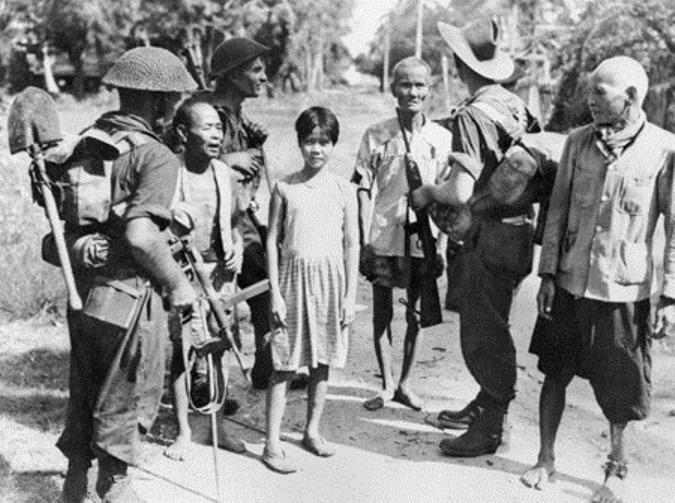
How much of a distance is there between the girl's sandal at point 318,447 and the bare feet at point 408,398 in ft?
2.74

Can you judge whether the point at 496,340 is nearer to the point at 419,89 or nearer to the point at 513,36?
the point at 419,89

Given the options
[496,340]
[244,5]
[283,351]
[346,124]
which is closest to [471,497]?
[496,340]

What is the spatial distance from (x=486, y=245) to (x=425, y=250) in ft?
2.28

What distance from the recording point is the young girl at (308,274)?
4406 millimetres

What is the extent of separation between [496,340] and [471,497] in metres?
0.84

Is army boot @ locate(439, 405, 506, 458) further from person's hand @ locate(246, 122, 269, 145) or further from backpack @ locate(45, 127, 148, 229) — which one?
backpack @ locate(45, 127, 148, 229)

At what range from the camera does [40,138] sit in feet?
11.1

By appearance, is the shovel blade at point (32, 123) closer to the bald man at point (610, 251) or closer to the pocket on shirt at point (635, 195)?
the bald man at point (610, 251)

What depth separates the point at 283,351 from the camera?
14.5ft

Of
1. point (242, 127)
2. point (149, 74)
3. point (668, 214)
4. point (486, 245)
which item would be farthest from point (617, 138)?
point (242, 127)

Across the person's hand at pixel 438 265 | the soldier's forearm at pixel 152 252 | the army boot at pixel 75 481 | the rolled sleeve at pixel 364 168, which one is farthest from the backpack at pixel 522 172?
the army boot at pixel 75 481

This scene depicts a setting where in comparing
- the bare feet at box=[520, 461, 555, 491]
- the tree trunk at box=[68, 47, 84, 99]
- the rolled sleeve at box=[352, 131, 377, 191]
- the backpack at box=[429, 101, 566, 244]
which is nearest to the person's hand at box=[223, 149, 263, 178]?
the rolled sleeve at box=[352, 131, 377, 191]

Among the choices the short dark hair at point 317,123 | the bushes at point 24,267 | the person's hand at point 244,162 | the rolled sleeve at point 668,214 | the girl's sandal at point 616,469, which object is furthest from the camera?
the bushes at point 24,267

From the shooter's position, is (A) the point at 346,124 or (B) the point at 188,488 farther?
(A) the point at 346,124
